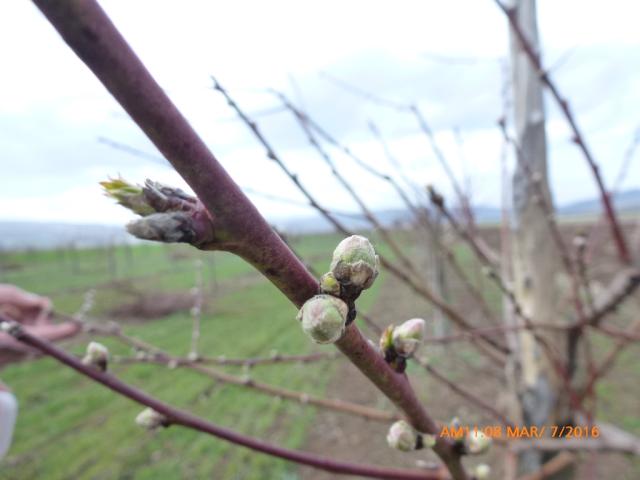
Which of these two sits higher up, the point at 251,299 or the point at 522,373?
the point at 522,373

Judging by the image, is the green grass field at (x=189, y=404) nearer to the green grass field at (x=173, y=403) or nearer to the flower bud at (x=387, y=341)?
the green grass field at (x=173, y=403)

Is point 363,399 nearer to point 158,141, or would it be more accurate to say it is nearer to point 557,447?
point 557,447

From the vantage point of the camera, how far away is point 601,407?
5625mm

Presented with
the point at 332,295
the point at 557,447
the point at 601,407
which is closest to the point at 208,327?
the point at 601,407

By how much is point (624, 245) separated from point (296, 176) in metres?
1.29

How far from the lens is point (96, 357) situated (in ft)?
2.65

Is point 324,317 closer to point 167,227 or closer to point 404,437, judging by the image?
point 167,227

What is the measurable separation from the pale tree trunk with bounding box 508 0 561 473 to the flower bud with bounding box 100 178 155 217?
1952mm

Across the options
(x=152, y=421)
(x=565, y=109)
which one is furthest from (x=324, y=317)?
(x=565, y=109)

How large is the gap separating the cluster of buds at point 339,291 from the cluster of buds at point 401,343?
16 cm

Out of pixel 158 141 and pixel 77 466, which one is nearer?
pixel 158 141

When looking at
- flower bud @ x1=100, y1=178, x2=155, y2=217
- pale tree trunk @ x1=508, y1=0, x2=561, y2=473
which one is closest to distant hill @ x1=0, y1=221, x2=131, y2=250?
pale tree trunk @ x1=508, y1=0, x2=561, y2=473

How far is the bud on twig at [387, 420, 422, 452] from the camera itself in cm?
60

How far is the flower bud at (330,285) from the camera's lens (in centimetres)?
40
